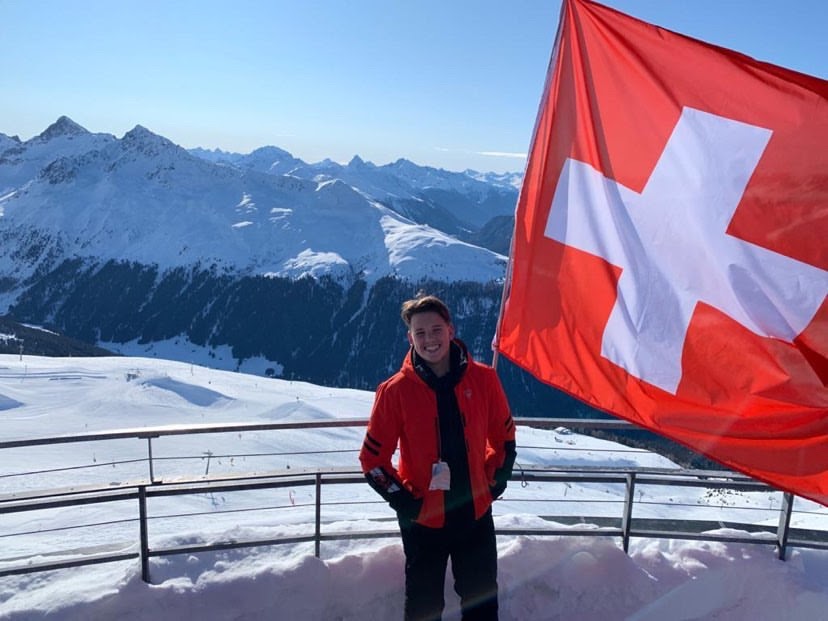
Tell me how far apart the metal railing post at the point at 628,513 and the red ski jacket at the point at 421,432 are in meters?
1.75

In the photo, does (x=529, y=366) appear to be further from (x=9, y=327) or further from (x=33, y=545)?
(x=9, y=327)

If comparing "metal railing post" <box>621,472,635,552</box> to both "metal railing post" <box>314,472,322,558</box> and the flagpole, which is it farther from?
"metal railing post" <box>314,472,322,558</box>

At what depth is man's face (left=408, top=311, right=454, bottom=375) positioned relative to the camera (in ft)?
12.5

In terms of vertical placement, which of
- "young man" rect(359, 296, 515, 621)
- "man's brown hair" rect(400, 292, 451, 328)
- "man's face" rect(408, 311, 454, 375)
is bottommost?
"young man" rect(359, 296, 515, 621)

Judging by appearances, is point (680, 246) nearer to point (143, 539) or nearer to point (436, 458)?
point (436, 458)

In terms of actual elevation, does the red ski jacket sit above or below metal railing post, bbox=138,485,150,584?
above

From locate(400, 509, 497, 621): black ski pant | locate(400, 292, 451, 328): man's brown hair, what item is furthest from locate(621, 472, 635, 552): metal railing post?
locate(400, 292, 451, 328): man's brown hair

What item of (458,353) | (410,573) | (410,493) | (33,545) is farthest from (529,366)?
(33,545)

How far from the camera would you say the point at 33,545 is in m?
7.74

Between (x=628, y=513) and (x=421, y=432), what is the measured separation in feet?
7.94

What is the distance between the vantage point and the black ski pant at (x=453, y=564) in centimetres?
395

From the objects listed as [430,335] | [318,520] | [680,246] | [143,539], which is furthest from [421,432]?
[143,539]

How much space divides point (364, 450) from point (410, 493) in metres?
0.38

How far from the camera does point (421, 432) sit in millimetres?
3861
